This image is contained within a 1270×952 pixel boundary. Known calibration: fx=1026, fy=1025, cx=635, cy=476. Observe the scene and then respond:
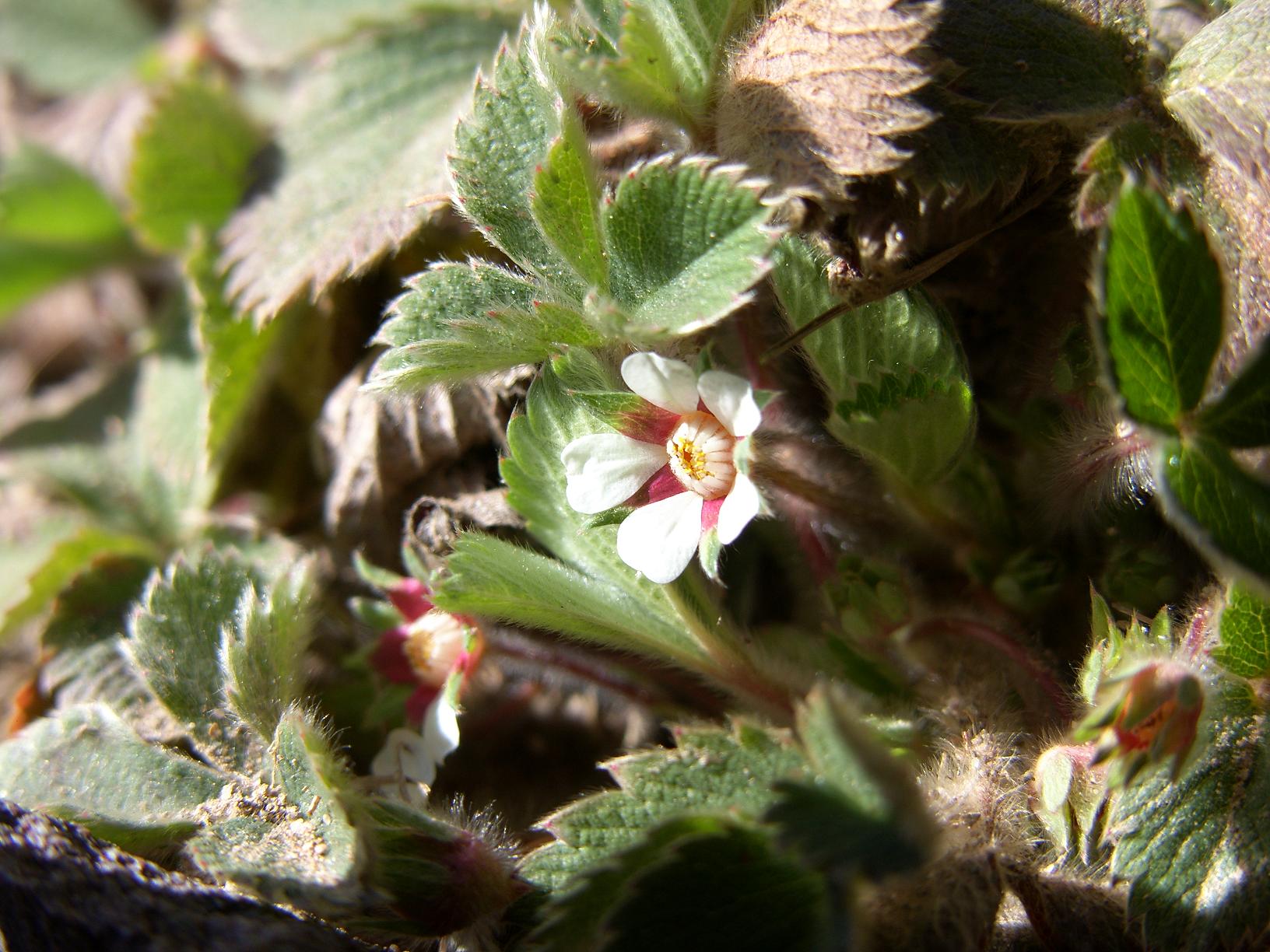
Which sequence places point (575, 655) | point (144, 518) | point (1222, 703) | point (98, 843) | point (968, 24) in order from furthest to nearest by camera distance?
point (144, 518) → point (575, 655) → point (968, 24) → point (98, 843) → point (1222, 703)

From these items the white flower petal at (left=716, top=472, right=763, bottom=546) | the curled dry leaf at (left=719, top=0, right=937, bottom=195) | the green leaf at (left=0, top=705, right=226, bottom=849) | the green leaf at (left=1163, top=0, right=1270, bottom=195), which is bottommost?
the green leaf at (left=0, top=705, right=226, bottom=849)

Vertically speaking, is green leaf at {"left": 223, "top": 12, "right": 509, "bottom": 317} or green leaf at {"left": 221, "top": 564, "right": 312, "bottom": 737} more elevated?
green leaf at {"left": 223, "top": 12, "right": 509, "bottom": 317}

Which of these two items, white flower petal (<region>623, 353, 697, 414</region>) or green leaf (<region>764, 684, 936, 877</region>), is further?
white flower petal (<region>623, 353, 697, 414</region>)

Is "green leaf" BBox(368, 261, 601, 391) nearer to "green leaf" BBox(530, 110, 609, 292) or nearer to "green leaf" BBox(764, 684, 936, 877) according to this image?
"green leaf" BBox(530, 110, 609, 292)

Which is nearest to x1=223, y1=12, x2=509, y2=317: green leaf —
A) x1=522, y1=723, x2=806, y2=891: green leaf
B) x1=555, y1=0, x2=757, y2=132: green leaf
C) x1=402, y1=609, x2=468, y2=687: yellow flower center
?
x1=555, y1=0, x2=757, y2=132: green leaf

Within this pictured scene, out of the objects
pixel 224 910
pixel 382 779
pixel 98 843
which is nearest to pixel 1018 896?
pixel 382 779

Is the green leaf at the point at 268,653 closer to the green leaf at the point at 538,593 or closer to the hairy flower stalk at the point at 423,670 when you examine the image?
the hairy flower stalk at the point at 423,670

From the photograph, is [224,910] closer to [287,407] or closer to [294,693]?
[294,693]

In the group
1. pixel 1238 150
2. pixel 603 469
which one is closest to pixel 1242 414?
pixel 1238 150
